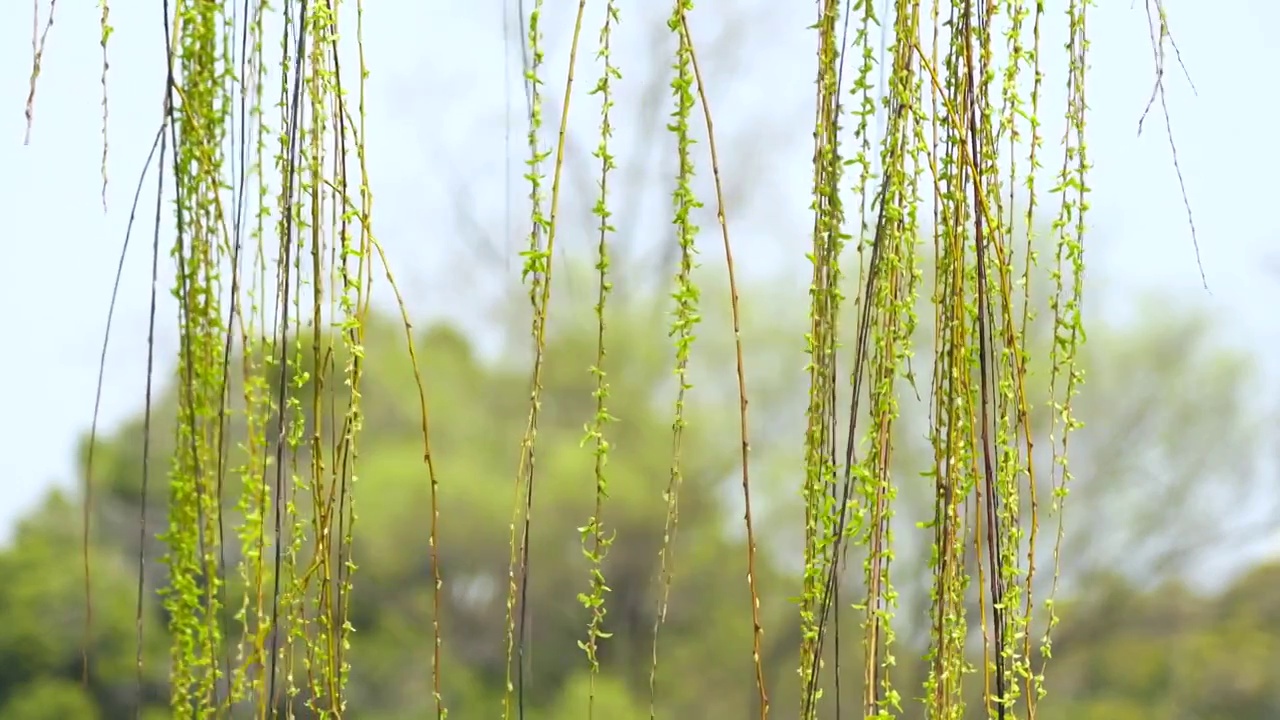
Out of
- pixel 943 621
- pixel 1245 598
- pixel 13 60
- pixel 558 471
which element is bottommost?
pixel 943 621

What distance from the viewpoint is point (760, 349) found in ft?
12.1

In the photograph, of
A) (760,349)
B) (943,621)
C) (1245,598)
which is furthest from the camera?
(760,349)

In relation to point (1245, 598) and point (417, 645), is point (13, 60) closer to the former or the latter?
point (417, 645)

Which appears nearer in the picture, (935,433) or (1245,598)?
(935,433)

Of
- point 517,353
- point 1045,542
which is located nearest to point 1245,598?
point 1045,542

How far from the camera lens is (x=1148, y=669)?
3477mm

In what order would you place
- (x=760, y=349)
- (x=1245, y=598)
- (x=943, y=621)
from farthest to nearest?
(x=760, y=349) < (x=1245, y=598) < (x=943, y=621)

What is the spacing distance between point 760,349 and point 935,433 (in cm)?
281

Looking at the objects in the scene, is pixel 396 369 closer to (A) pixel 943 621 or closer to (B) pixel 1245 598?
(B) pixel 1245 598

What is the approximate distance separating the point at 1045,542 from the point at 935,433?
2.78 m

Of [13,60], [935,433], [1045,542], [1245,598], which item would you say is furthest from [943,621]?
[13,60]

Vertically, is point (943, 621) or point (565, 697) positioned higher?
point (565, 697)

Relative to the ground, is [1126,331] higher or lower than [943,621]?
higher

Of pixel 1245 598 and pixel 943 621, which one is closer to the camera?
pixel 943 621
